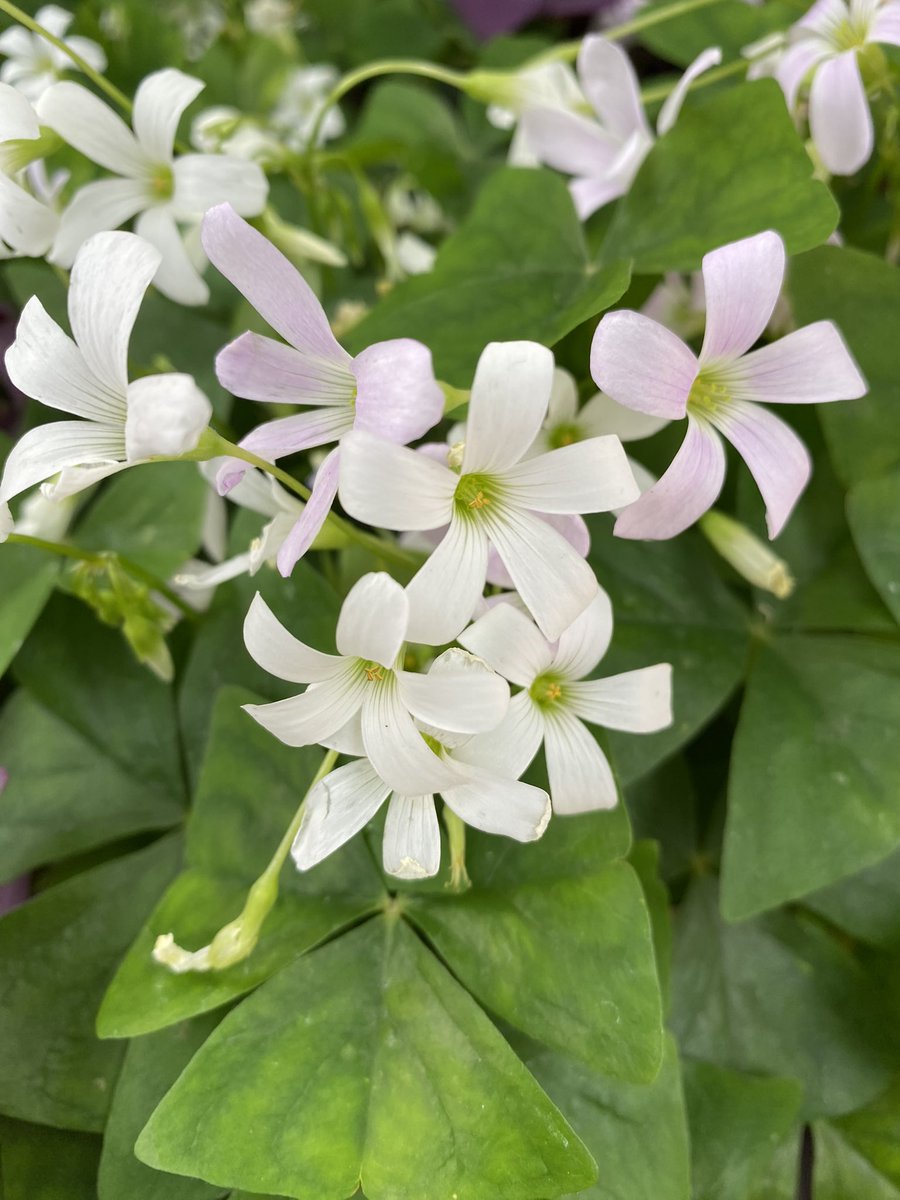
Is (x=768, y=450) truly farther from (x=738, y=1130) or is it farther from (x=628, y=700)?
(x=738, y=1130)

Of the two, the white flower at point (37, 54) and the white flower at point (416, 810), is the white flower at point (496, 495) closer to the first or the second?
the white flower at point (416, 810)

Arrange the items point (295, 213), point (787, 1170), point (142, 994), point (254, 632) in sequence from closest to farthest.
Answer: point (254, 632)
point (142, 994)
point (787, 1170)
point (295, 213)

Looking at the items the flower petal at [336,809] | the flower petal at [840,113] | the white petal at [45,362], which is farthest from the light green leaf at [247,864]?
the flower petal at [840,113]

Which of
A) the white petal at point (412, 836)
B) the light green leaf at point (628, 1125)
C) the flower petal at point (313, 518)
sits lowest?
the light green leaf at point (628, 1125)

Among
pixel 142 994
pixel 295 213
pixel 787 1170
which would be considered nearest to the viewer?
pixel 142 994

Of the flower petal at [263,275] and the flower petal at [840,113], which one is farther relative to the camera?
the flower petal at [840,113]

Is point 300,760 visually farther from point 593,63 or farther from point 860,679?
point 593,63

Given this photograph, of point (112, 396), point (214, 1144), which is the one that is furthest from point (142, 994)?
point (112, 396)

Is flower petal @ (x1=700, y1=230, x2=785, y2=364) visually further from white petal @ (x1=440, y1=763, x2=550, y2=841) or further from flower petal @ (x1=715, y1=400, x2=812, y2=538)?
white petal @ (x1=440, y1=763, x2=550, y2=841)
